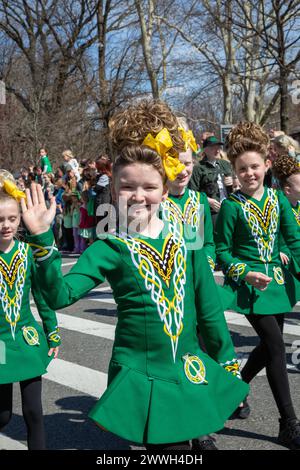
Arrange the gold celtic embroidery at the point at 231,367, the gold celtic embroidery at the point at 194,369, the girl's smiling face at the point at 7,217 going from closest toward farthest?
1. the gold celtic embroidery at the point at 194,369
2. the gold celtic embroidery at the point at 231,367
3. the girl's smiling face at the point at 7,217

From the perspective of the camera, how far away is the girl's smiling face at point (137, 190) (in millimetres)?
2734

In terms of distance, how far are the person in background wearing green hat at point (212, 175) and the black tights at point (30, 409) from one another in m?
4.99

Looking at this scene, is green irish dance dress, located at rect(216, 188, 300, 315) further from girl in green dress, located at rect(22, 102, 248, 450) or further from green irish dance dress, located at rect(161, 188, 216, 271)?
girl in green dress, located at rect(22, 102, 248, 450)

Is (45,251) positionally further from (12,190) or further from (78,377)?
(78,377)

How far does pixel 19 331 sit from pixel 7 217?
2.09ft

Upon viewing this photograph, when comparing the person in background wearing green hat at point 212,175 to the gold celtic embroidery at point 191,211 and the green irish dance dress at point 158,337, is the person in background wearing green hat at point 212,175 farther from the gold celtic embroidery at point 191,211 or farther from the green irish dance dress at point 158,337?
the green irish dance dress at point 158,337

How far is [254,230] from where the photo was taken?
4129 millimetres

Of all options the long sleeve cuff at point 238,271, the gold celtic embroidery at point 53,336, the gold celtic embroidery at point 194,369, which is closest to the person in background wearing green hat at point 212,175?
the long sleeve cuff at point 238,271

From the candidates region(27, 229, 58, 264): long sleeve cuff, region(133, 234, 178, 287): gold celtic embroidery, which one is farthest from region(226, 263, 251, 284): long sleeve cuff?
region(27, 229, 58, 264): long sleeve cuff

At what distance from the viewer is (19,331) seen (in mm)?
3604

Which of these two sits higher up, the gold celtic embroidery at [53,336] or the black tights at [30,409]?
the gold celtic embroidery at [53,336]

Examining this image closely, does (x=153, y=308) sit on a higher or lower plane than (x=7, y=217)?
lower

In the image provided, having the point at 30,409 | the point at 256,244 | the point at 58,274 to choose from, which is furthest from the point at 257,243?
the point at 58,274
